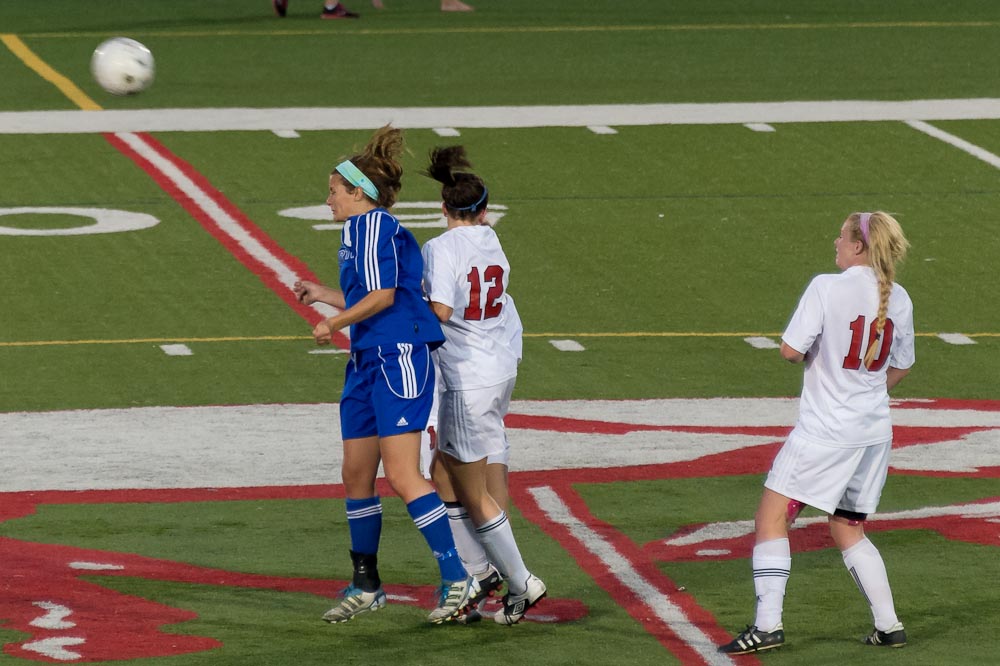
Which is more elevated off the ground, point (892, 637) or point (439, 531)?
point (439, 531)

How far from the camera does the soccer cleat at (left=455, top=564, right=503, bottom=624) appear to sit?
8.06m

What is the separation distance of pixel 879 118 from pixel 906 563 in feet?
48.0

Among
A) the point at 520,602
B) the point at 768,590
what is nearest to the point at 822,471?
the point at 768,590

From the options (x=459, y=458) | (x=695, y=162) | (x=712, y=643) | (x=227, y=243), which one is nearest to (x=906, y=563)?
(x=712, y=643)

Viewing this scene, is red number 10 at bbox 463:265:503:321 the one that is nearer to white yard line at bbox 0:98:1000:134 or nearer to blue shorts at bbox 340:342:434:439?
blue shorts at bbox 340:342:434:439

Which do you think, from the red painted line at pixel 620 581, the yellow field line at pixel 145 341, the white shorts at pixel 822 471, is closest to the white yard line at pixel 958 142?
the yellow field line at pixel 145 341

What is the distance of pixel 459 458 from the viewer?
26.2 feet

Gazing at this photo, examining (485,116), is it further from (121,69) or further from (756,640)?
(756,640)

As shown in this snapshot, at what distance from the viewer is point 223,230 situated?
18.2 m

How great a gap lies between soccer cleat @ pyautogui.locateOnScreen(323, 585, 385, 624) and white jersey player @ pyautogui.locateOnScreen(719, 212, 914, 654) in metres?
1.37

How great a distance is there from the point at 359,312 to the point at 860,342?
1.78 meters

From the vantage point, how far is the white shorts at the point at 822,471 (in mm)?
7586

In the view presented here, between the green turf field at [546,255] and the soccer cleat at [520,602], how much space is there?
0.28ft

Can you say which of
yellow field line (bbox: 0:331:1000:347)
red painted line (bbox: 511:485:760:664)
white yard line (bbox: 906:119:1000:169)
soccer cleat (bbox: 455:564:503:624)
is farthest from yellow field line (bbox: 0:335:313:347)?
white yard line (bbox: 906:119:1000:169)
